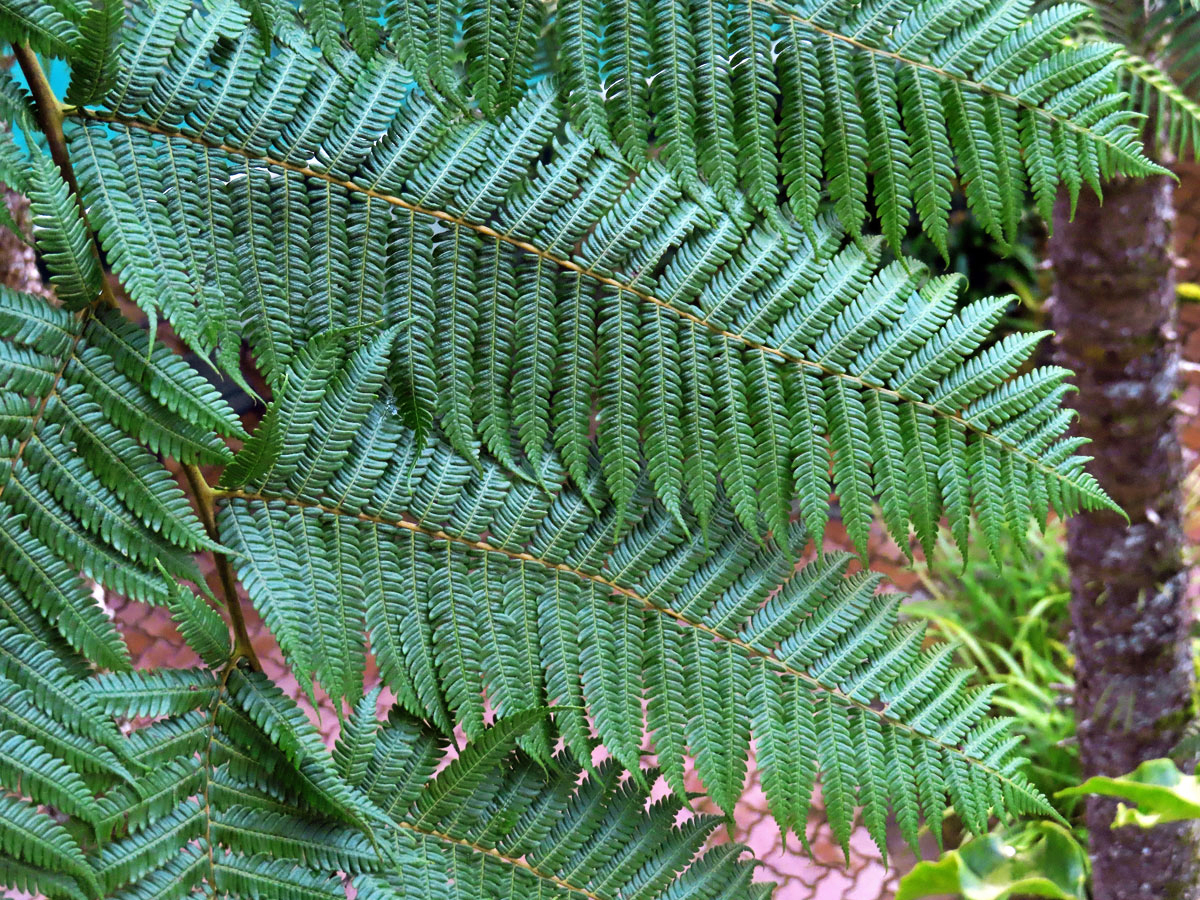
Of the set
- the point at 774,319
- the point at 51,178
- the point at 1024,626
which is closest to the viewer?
the point at 51,178

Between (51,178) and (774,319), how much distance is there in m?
0.43

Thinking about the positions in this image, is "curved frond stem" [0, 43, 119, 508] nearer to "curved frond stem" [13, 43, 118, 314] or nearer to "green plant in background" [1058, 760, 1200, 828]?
"curved frond stem" [13, 43, 118, 314]

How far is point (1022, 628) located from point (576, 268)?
2270 mm

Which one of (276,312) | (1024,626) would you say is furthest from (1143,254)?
(1024,626)

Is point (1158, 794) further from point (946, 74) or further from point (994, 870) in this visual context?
point (946, 74)

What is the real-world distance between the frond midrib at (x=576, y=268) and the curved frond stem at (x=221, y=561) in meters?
0.19

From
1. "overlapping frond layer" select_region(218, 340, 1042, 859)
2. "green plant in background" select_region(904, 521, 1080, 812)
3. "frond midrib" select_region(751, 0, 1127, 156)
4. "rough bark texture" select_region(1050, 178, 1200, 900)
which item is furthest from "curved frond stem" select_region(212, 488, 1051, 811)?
"green plant in background" select_region(904, 521, 1080, 812)

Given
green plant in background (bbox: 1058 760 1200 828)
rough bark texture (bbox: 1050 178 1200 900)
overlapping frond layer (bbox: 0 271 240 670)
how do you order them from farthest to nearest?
rough bark texture (bbox: 1050 178 1200 900)
green plant in background (bbox: 1058 760 1200 828)
overlapping frond layer (bbox: 0 271 240 670)

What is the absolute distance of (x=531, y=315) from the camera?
2.17ft

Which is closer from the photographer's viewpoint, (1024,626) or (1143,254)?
(1143,254)

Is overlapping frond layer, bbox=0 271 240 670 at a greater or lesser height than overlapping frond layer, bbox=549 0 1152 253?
lesser

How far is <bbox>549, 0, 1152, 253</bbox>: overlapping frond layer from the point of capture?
62 centimetres

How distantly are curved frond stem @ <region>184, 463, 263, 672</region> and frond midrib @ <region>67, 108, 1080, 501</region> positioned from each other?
0.63 ft

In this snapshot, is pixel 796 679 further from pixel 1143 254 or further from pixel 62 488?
pixel 1143 254
